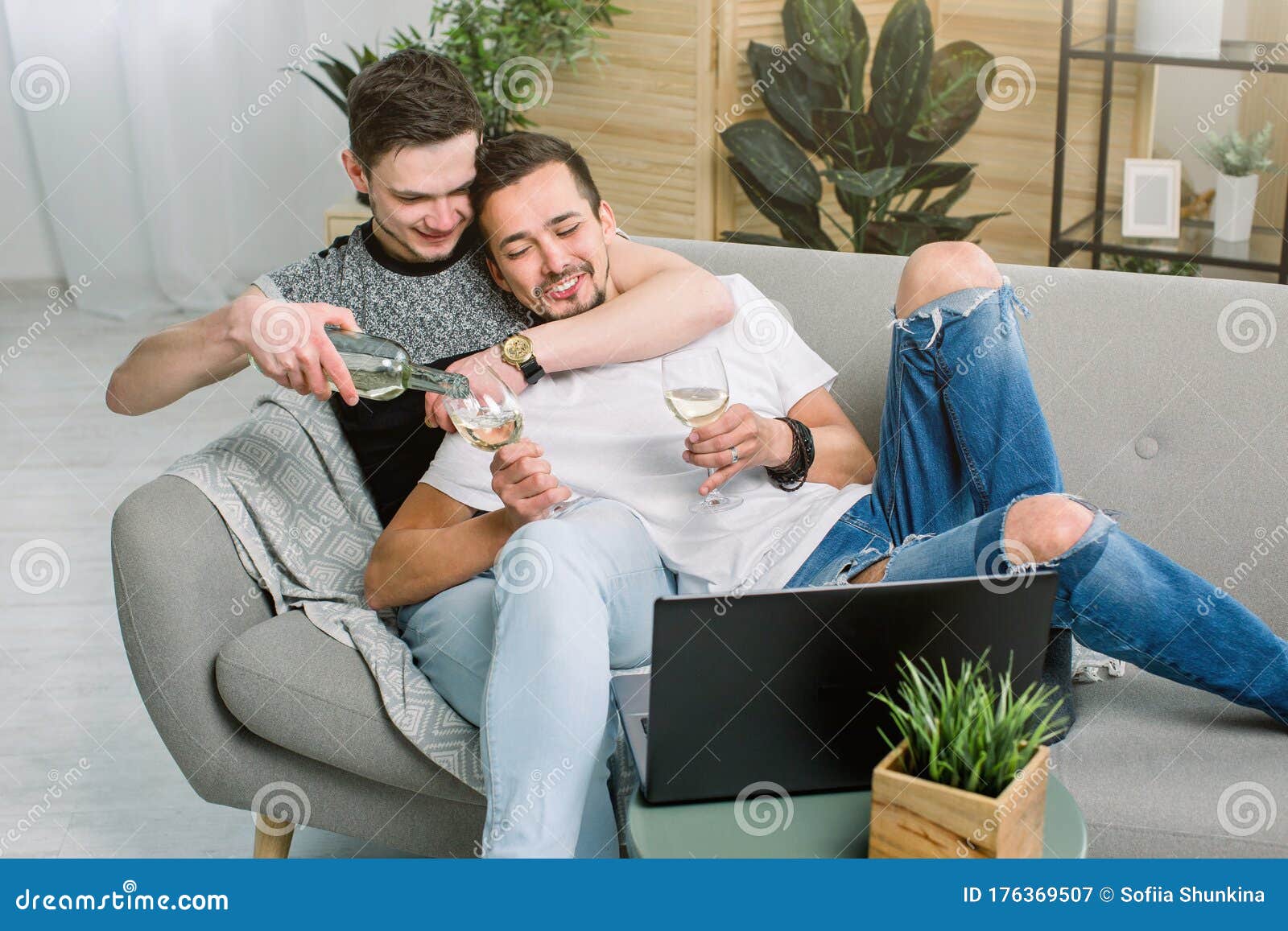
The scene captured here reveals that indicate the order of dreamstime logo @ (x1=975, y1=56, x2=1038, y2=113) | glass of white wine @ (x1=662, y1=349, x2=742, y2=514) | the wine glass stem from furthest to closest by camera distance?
dreamstime logo @ (x1=975, y1=56, x2=1038, y2=113) < the wine glass stem < glass of white wine @ (x1=662, y1=349, x2=742, y2=514)

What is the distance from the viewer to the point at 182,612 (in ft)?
4.88

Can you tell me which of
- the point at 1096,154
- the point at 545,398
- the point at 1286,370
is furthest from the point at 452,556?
the point at 1096,154

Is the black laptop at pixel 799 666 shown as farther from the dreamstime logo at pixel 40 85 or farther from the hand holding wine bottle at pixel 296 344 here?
the dreamstime logo at pixel 40 85

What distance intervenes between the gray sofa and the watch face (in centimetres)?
42

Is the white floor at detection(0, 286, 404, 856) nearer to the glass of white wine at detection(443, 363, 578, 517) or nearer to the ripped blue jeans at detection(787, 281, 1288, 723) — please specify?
the glass of white wine at detection(443, 363, 578, 517)

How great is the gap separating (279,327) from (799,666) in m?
0.73

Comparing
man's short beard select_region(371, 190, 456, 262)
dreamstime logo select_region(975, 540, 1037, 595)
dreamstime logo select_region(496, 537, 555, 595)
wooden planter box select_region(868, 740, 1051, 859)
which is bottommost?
wooden planter box select_region(868, 740, 1051, 859)

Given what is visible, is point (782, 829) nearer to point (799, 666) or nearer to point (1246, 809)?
point (799, 666)

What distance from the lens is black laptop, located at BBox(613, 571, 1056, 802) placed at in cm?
110

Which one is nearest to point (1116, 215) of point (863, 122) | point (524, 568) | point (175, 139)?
point (863, 122)
